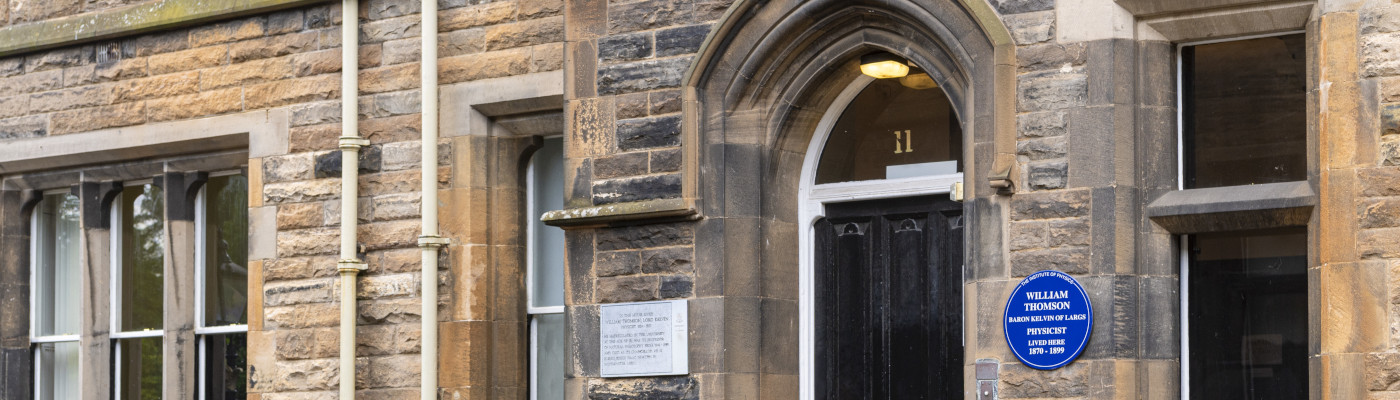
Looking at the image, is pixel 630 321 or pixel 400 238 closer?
pixel 630 321

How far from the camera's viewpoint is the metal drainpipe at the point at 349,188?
10508mm

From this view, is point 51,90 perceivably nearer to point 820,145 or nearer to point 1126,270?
point 820,145

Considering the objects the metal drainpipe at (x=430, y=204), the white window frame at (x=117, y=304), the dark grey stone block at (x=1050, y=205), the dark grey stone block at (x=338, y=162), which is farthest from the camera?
the white window frame at (x=117, y=304)

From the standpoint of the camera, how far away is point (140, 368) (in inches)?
476

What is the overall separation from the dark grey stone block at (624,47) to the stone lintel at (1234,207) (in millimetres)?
2802

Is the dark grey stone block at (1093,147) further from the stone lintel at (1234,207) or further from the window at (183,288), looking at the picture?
the window at (183,288)

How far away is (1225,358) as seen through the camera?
26.9 ft

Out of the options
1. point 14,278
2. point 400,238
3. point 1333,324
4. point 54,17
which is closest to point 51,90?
point 54,17

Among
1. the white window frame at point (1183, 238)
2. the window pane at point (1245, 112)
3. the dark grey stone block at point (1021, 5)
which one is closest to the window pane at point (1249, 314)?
the white window frame at point (1183, 238)

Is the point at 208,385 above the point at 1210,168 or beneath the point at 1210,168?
beneath

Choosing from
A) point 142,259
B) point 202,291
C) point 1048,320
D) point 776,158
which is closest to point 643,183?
point 776,158

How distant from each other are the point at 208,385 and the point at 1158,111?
650 cm

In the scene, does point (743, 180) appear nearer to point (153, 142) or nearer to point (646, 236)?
point (646, 236)

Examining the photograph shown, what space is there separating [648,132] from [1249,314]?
3144 mm
